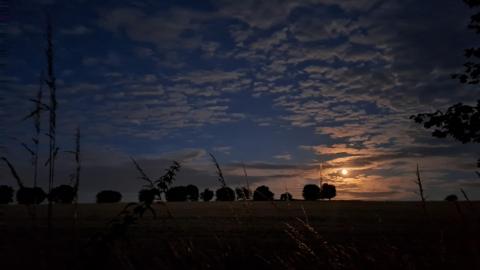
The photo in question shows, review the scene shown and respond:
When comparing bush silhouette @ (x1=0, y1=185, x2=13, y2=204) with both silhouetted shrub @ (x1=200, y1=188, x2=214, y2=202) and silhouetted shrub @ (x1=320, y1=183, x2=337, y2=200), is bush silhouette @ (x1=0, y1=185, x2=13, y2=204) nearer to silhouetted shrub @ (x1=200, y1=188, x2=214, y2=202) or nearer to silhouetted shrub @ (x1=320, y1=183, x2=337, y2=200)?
silhouetted shrub @ (x1=200, y1=188, x2=214, y2=202)

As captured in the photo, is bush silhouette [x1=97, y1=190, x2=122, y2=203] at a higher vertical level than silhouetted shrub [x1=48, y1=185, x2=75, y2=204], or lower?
higher

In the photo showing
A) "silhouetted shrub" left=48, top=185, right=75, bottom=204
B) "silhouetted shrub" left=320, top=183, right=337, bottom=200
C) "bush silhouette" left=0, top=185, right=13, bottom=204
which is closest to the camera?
"silhouetted shrub" left=48, top=185, right=75, bottom=204

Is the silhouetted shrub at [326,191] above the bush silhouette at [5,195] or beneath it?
beneath

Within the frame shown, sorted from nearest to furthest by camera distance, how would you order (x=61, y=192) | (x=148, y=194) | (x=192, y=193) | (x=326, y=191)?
(x=148, y=194), (x=61, y=192), (x=326, y=191), (x=192, y=193)

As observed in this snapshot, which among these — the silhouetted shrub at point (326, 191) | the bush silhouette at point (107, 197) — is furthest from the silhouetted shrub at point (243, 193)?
the bush silhouette at point (107, 197)

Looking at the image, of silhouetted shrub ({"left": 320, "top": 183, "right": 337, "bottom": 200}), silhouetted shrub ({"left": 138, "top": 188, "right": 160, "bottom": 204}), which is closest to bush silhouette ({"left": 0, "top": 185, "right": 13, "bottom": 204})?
silhouetted shrub ({"left": 320, "top": 183, "right": 337, "bottom": 200})

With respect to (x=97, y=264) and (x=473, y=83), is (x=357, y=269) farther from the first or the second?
(x=473, y=83)

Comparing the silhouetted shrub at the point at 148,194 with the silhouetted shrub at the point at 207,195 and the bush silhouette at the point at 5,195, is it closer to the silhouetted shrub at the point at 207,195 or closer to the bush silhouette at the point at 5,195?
the bush silhouette at the point at 5,195

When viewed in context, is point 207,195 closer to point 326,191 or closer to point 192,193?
point 192,193

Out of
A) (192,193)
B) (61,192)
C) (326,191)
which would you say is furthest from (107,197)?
(61,192)

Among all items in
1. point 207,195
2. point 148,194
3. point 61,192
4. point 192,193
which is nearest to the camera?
point 148,194

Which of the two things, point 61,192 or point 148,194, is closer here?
point 148,194

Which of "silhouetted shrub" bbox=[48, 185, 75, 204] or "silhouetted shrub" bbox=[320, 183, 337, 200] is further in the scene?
"silhouetted shrub" bbox=[320, 183, 337, 200]

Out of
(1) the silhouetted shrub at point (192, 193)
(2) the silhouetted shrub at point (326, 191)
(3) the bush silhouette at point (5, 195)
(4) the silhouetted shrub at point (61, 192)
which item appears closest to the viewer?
(4) the silhouetted shrub at point (61, 192)
